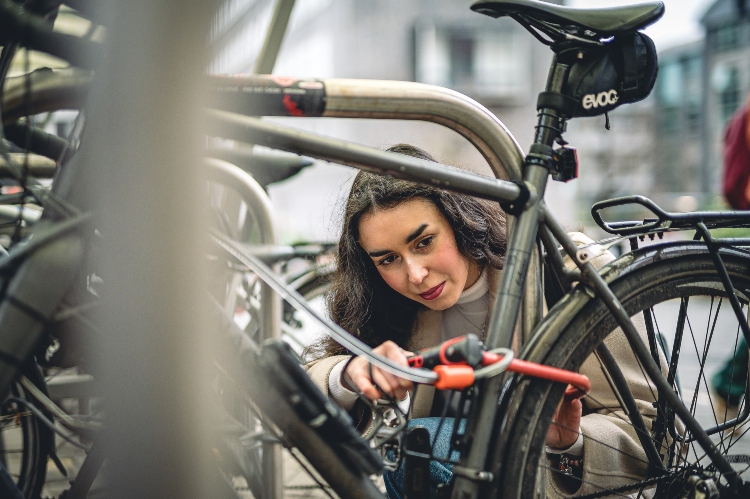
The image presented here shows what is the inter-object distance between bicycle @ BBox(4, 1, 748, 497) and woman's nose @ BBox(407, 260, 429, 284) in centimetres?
34

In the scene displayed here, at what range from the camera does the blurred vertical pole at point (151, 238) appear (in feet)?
2.64

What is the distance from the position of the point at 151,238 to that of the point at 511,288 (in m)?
0.60

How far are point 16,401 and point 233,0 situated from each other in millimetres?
1091

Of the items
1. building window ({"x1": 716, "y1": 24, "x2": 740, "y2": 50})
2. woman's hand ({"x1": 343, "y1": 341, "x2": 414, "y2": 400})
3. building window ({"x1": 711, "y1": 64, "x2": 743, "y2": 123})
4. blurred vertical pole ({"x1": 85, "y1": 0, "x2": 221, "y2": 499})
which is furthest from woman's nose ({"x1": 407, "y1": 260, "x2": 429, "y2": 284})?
building window ({"x1": 716, "y1": 24, "x2": 740, "y2": 50})

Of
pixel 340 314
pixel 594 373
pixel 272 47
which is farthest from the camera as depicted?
pixel 272 47

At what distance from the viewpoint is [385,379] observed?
44.1 inches

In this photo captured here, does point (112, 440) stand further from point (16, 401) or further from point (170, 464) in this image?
point (16, 401)

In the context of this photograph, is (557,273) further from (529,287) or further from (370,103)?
(370,103)

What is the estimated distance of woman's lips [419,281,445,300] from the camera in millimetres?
1516

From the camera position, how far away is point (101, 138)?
0.82 m

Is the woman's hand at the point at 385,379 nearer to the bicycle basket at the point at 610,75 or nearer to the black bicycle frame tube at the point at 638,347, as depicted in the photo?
the black bicycle frame tube at the point at 638,347

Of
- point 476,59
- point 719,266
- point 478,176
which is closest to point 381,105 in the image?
point 478,176

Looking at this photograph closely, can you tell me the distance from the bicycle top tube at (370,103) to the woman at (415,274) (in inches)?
14.5

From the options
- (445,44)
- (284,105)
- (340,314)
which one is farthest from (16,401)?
(445,44)
